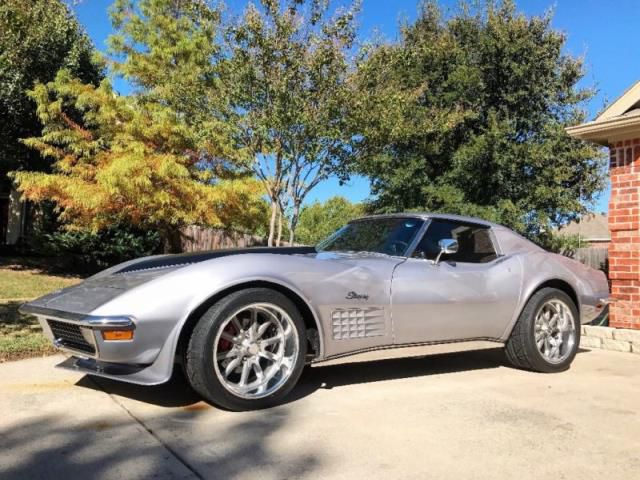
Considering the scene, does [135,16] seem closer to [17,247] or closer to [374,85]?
[17,247]

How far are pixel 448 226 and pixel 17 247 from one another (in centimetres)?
1791

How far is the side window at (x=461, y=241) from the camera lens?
462 cm

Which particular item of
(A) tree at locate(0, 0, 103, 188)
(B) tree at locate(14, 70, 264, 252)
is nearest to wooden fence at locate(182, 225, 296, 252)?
(B) tree at locate(14, 70, 264, 252)

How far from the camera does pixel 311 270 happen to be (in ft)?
12.6

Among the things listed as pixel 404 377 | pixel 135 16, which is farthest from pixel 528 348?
pixel 135 16

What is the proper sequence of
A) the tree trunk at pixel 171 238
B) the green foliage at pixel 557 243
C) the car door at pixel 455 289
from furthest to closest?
the green foliage at pixel 557 243 < the tree trunk at pixel 171 238 < the car door at pixel 455 289

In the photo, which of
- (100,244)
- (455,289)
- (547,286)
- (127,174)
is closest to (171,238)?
(100,244)

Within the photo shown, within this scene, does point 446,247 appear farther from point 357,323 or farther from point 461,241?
point 357,323

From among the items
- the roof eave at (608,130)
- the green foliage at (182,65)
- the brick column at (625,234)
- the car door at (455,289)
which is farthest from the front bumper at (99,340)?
the green foliage at (182,65)

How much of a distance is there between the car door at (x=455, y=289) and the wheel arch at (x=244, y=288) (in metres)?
0.63

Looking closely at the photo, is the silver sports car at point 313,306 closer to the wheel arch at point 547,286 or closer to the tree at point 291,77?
the wheel arch at point 547,286

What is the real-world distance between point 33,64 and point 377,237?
13640mm

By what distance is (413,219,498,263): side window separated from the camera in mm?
4625

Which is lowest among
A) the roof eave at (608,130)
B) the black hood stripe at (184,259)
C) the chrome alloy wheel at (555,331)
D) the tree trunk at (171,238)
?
the chrome alloy wheel at (555,331)
